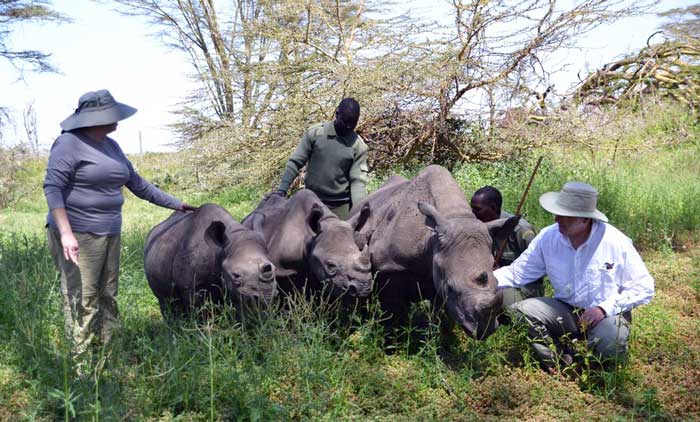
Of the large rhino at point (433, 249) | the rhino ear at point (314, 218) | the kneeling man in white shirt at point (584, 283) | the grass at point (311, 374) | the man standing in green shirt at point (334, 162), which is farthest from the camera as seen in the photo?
the man standing in green shirt at point (334, 162)

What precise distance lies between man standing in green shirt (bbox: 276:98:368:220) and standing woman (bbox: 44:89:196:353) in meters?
2.32

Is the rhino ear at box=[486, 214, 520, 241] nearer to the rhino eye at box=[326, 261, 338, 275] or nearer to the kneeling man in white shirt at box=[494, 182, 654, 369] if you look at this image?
the kneeling man in white shirt at box=[494, 182, 654, 369]

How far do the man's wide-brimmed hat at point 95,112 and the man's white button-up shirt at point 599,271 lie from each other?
11.4 ft

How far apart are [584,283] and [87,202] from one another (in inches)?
148

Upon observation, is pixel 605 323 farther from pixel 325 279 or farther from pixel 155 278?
pixel 155 278

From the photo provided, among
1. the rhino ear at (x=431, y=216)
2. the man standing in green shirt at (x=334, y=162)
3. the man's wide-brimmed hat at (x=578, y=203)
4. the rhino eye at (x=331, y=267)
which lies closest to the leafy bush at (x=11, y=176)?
the man standing in green shirt at (x=334, y=162)

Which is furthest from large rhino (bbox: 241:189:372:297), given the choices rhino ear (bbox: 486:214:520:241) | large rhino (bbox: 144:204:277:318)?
rhino ear (bbox: 486:214:520:241)

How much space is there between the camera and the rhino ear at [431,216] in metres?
5.29

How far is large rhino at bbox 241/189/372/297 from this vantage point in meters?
5.37

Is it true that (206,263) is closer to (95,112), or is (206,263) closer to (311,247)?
(311,247)

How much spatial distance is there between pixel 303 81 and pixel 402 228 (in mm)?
7912

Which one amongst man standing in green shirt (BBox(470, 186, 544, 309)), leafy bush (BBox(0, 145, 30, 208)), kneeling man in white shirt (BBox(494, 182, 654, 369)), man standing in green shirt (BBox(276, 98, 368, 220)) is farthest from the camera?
leafy bush (BBox(0, 145, 30, 208))

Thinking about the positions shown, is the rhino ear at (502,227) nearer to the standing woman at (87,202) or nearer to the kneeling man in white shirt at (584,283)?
the kneeling man in white shirt at (584,283)

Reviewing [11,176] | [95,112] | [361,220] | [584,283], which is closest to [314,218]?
[361,220]
